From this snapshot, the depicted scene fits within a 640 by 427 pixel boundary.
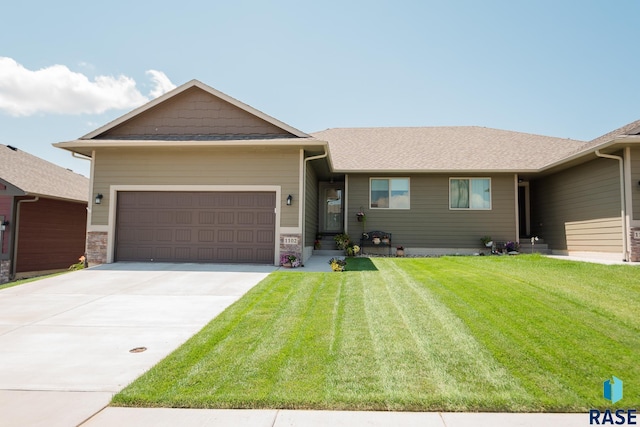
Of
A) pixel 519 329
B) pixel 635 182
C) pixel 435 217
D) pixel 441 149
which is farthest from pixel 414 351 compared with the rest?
pixel 441 149

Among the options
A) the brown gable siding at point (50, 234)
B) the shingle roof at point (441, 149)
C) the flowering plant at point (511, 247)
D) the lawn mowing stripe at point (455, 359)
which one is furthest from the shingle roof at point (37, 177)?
the flowering plant at point (511, 247)

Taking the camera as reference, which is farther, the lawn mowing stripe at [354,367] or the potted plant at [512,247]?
the potted plant at [512,247]

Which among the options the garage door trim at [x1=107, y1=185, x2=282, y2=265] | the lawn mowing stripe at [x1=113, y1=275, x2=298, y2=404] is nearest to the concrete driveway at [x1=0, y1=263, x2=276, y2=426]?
the lawn mowing stripe at [x1=113, y1=275, x2=298, y2=404]

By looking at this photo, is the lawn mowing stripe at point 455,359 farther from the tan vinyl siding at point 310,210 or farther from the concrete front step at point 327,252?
the concrete front step at point 327,252

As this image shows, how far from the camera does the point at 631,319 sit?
4.62 meters

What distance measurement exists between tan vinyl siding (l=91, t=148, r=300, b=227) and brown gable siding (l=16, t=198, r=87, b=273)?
517cm

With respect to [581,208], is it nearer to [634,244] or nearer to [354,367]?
[634,244]

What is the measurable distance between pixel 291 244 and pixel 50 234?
1094 centimetres

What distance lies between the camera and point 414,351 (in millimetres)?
3820

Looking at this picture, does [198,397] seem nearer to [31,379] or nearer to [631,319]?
[31,379]

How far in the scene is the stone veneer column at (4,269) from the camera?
481 inches

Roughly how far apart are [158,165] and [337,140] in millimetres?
8367

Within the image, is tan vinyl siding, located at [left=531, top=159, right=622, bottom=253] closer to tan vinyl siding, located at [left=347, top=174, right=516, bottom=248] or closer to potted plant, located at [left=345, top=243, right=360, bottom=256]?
tan vinyl siding, located at [left=347, top=174, right=516, bottom=248]

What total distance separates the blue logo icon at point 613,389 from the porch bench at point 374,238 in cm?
985
